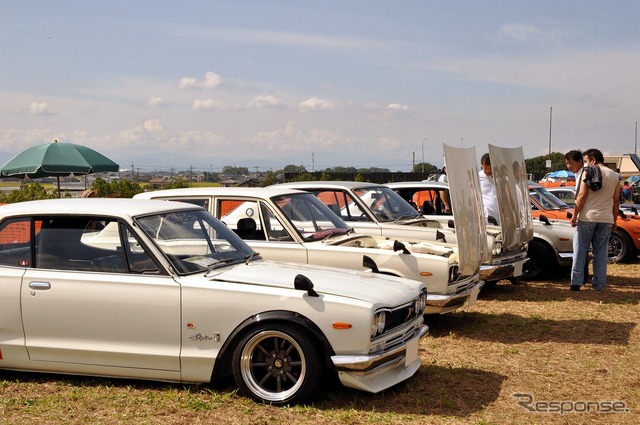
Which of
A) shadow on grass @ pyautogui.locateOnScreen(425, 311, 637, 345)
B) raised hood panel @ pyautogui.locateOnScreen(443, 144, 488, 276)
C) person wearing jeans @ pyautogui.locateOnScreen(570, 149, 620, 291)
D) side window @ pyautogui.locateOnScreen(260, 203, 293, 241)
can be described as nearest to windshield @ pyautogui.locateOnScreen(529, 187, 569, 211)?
person wearing jeans @ pyautogui.locateOnScreen(570, 149, 620, 291)

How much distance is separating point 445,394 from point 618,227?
31.1 ft

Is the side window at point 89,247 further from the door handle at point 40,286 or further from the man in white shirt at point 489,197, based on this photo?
the man in white shirt at point 489,197

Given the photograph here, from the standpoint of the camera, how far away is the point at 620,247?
14.1 metres

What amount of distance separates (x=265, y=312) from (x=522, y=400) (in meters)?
2.06

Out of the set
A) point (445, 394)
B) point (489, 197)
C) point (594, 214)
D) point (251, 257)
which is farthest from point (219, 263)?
point (489, 197)

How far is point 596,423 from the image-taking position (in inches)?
205

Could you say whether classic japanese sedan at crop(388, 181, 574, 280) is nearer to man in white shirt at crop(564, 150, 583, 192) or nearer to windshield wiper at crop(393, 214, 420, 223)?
windshield wiper at crop(393, 214, 420, 223)

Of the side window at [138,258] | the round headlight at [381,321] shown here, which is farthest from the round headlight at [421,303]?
the side window at [138,258]

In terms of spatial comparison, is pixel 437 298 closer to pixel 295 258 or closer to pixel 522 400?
pixel 295 258

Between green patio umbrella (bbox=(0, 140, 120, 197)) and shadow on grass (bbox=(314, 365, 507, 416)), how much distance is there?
39.2ft

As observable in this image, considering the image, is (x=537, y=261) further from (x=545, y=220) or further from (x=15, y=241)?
(x=15, y=241)

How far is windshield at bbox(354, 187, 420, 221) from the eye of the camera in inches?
416

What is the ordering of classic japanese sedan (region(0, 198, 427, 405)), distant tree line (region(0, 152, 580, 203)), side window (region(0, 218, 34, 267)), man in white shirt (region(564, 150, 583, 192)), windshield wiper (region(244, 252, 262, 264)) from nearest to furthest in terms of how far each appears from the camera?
classic japanese sedan (region(0, 198, 427, 405)) < side window (region(0, 218, 34, 267)) < windshield wiper (region(244, 252, 262, 264)) < man in white shirt (region(564, 150, 583, 192)) < distant tree line (region(0, 152, 580, 203))

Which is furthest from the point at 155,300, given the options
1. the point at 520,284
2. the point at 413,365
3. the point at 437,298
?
the point at 520,284
